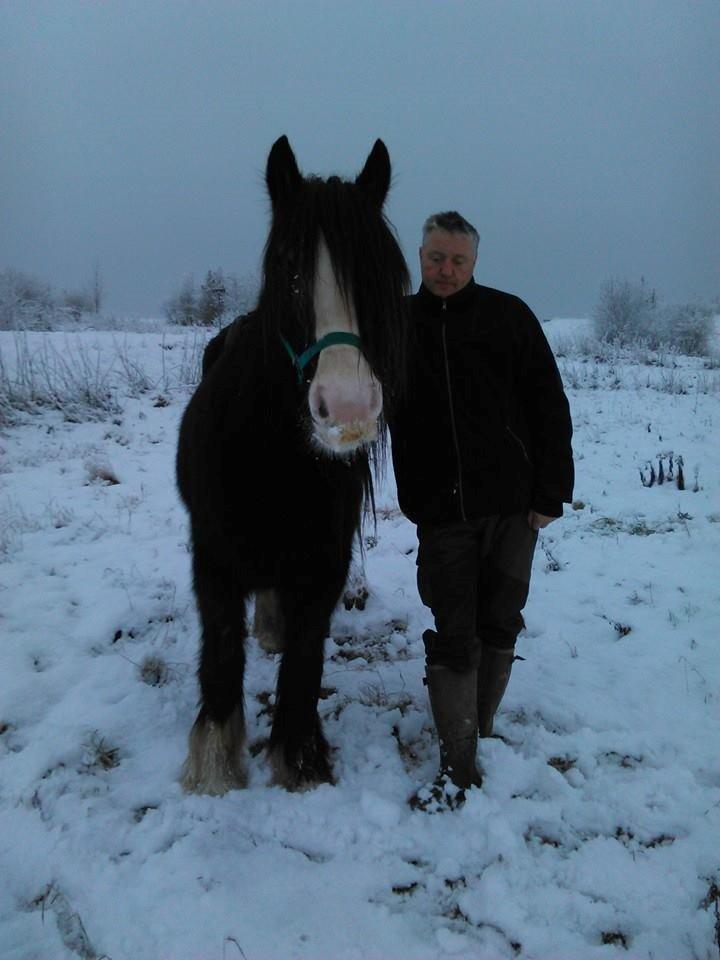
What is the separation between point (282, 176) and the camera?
6.31 feet

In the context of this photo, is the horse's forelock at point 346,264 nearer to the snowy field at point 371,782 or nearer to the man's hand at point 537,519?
the man's hand at point 537,519

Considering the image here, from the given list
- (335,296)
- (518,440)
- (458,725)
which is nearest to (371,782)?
(458,725)

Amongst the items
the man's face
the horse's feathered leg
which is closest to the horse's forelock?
the man's face

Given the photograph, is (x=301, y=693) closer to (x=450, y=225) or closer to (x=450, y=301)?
(x=450, y=301)

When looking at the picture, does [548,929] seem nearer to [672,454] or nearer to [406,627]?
[406,627]

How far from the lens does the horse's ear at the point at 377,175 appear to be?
209cm

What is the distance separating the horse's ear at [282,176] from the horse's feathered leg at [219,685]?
1.41 m

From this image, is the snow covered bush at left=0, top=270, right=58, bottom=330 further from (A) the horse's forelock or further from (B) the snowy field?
(A) the horse's forelock

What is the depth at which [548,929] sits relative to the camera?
173 cm

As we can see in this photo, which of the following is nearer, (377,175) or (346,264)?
(346,264)

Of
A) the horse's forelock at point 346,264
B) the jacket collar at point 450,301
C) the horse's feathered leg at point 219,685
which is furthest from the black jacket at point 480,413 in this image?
the horse's feathered leg at point 219,685

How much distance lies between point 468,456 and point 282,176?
1.20m

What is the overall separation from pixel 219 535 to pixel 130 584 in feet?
6.58

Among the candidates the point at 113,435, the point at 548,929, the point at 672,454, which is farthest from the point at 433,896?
the point at 113,435
